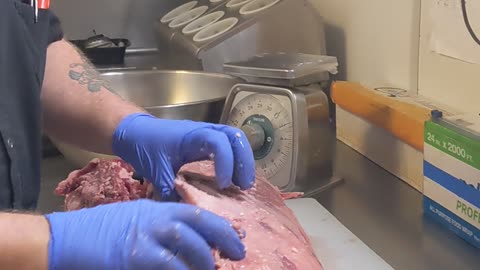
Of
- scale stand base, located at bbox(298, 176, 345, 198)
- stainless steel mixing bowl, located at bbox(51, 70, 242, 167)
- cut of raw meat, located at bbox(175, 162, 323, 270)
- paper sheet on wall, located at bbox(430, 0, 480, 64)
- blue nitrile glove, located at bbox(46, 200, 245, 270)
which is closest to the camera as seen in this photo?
blue nitrile glove, located at bbox(46, 200, 245, 270)

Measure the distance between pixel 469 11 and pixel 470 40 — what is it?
5 cm

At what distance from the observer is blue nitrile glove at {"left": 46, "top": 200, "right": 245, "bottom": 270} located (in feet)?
2.34

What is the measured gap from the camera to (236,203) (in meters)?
0.91

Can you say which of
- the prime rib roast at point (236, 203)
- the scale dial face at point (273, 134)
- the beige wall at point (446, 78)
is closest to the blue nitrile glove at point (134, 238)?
the prime rib roast at point (236, 203)

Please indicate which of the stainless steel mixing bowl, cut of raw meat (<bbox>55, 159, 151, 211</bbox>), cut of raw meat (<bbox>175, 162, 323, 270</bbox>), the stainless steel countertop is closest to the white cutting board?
the stainless steel countertop

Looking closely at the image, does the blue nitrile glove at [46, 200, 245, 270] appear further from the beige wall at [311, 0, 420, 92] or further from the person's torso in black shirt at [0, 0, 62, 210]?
the beige wall at [311, 0, 420, 92]

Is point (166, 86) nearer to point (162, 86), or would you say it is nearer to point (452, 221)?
point (162, 86)

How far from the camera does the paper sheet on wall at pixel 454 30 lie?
1.20 meters

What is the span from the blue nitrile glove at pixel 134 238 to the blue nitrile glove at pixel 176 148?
17 cm

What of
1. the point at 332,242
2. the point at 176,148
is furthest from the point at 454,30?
the point at 176,148

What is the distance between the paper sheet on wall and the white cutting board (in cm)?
34

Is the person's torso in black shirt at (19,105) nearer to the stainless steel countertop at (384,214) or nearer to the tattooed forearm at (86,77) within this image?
the tattooed forearm at (86,77)

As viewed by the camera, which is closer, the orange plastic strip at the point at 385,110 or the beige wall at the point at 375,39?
the orange plastic strip at the point at 385,110

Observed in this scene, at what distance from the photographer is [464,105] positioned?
4.12 ft
